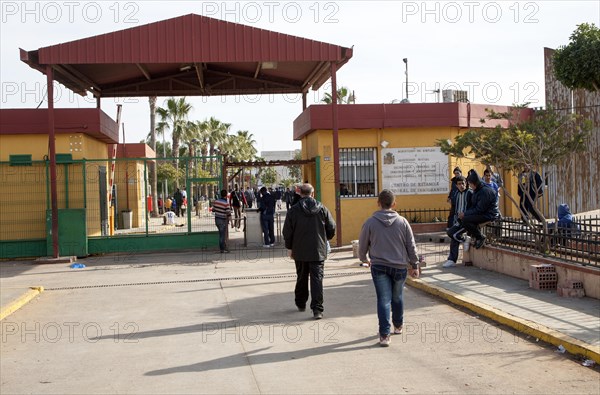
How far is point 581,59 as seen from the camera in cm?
1331

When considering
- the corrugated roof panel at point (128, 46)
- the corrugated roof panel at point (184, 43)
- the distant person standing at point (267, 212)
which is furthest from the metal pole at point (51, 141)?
the distant person standing at point (267, 212)

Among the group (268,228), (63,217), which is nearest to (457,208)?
(268,228)

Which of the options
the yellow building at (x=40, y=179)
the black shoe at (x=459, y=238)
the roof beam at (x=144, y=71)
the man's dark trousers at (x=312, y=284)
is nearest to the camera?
the man's dark trousers at (x=312, y=284)

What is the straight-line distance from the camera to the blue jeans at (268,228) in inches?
765

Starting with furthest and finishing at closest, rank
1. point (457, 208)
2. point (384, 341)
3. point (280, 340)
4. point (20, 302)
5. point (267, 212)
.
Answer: point (267, 212), point (457, 208), point (20, 302), point (280, 340), point (384, 341)

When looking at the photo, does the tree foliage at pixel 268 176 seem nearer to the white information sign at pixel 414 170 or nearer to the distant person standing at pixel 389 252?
the white information sign at pixel 414 170

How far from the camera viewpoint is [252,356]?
7312mm

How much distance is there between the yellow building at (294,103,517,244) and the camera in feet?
65.0

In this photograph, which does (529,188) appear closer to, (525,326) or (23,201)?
Answer: (525,326)

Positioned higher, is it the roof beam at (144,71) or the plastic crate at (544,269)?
the roof beam at (144,71)

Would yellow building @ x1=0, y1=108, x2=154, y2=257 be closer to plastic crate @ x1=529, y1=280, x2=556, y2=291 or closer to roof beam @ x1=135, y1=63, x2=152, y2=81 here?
roof beam @ x1=135, y1=63, x2=152, y2=81

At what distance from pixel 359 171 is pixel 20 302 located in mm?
11211

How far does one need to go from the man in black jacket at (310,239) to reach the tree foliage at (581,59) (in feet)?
22.9

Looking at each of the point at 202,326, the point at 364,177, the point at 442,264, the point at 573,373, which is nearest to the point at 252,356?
the point at 202,326
